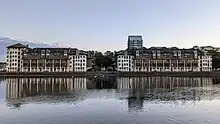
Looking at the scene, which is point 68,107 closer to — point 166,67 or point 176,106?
point 176,106

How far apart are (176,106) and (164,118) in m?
4.74

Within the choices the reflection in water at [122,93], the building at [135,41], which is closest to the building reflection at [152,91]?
the reflection in water at [122,93]

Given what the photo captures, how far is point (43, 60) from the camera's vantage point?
230 ft

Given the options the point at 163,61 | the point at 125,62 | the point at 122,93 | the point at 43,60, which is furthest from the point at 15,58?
the point at 122,93

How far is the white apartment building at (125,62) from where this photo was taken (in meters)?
72.4

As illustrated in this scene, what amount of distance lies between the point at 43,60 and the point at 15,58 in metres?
6.41

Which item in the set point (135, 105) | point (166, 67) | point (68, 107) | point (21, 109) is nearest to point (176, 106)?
point (135, 105)

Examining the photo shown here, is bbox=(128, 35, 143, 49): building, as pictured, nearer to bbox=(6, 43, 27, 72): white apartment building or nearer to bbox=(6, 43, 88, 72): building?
bbox=(6, 43, 88, 72): building

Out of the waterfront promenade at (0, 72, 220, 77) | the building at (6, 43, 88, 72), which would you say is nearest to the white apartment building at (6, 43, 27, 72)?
the building at (6, 43, 88, 72)

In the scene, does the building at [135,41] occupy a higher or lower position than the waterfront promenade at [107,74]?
higher

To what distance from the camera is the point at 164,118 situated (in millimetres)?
17281

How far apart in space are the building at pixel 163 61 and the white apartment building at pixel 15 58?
23.5 m

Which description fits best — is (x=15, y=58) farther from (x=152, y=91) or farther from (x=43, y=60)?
(x=152, y=91)

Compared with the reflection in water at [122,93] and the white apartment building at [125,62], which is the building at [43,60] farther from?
the reflection in water at [122,93]
